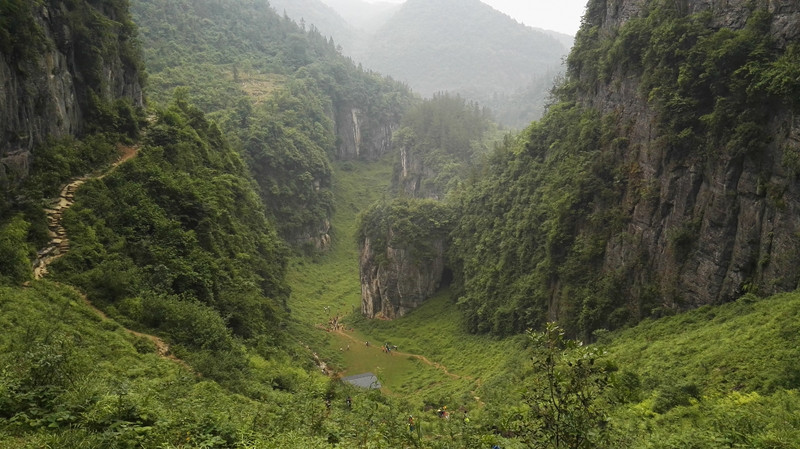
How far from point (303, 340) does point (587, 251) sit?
1721cm

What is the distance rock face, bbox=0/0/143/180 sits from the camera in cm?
1598

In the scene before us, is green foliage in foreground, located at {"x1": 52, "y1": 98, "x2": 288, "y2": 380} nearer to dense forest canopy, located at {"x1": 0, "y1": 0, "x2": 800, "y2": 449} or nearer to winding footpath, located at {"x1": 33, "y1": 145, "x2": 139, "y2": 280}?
dense forest canopy, located at {"x1": 0, "y1": 0, "x2": 800, "y2": 449}

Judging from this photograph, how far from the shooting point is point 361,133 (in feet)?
300

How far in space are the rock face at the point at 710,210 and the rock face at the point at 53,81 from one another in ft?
81.5

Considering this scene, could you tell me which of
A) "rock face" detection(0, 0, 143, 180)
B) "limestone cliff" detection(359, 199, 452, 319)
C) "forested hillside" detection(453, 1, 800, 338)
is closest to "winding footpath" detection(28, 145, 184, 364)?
"rock face" detection(0, 0, 143, 180)

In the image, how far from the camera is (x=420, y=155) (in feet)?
239

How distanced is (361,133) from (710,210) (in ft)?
254

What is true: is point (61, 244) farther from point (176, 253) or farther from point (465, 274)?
point (465, 274)

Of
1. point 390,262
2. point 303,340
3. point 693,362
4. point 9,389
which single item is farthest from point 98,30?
point 693,362

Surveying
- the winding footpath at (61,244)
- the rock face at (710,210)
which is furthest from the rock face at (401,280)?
the winding footpath at (61,244)

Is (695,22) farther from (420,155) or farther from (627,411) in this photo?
(420,155)

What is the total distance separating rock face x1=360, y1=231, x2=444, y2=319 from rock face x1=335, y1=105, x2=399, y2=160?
48622mm

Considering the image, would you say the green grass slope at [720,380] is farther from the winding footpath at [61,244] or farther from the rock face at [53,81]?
the rock face at [53,81]

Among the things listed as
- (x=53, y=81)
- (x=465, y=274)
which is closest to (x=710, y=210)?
(x=465, y=274)
